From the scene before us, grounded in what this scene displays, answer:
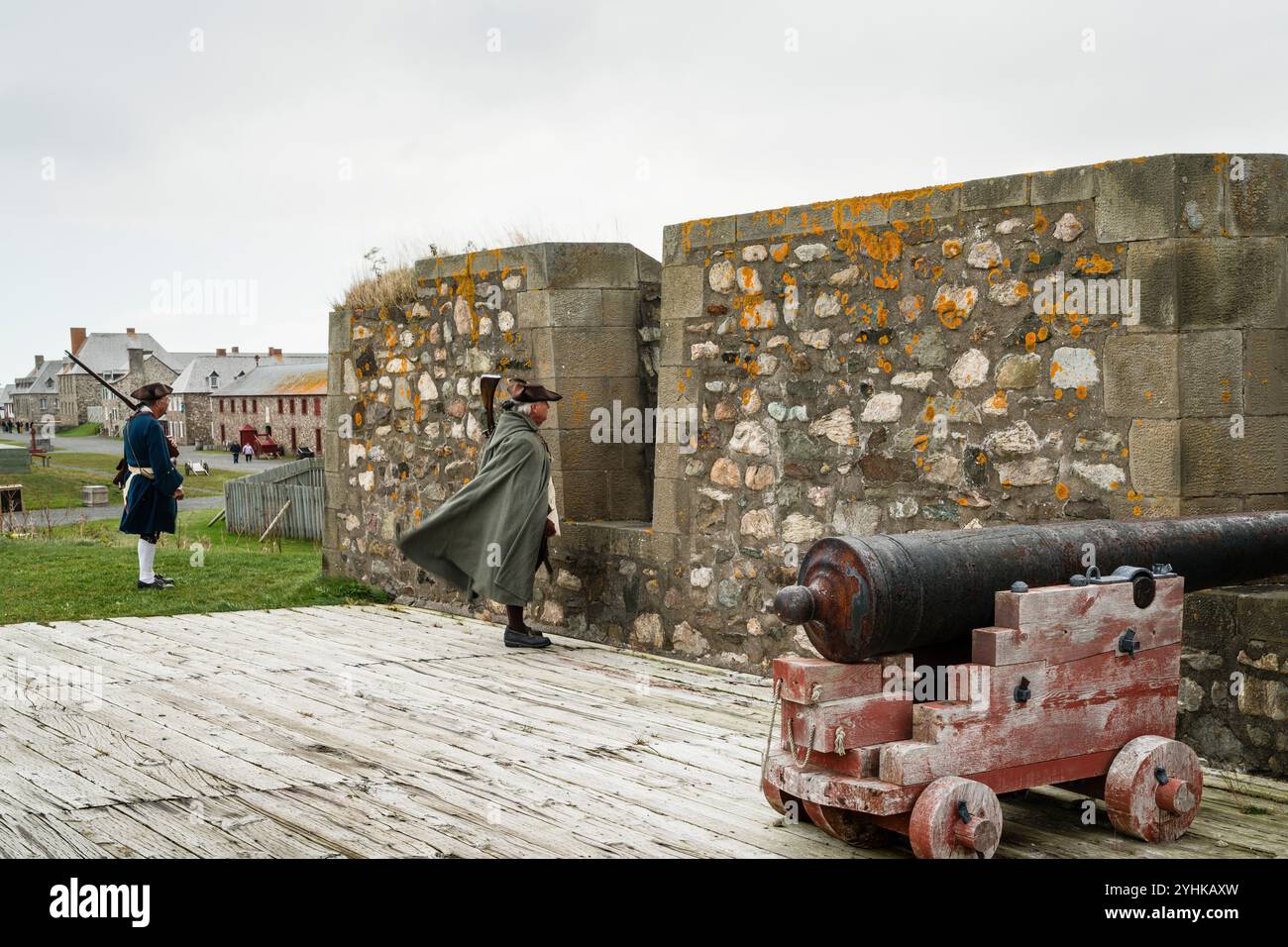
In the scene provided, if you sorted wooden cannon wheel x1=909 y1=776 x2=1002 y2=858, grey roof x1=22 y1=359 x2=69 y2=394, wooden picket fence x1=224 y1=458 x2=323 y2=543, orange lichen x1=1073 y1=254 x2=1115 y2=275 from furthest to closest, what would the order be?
grey roof x1=22 y1=359 x2=69 y2=394 → wooden picket fence x1=224 y1=458 x2=323 y2=543 → orange lichen x1=1073 y1=254 x2=1115 y2=275 → wooden cannon wheel x1=909 y1=776 x2=1002 y2=858

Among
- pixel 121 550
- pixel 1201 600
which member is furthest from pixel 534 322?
pixel 121 550

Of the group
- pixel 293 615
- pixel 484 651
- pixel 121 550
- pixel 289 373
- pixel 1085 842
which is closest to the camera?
pixel 1085 842

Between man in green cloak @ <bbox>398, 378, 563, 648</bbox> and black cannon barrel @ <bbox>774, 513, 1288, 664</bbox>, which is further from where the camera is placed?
man in green cloak @ <bbox>398, 378, 563, 648</bbox>

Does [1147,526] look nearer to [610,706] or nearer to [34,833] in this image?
[610,706]

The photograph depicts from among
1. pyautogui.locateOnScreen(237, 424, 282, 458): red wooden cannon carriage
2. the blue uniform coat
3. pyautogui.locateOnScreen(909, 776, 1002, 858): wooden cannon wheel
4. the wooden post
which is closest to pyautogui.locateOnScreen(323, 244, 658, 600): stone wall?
the blue uniform coat

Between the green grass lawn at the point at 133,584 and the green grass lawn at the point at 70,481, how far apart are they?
62.6 ft

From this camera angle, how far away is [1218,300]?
210 inches

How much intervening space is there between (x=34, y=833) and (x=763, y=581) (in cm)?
379

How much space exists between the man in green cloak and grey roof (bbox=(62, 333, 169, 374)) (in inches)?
3281

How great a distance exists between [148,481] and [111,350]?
3325 inches

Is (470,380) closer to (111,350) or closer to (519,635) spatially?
(519,635)

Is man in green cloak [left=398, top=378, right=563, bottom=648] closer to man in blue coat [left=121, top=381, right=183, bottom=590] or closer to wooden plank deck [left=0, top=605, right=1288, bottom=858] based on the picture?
wooden plank deck [left=0, top=605, right=1288, bottom=858]

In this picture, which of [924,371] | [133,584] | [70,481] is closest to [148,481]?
[133,584]

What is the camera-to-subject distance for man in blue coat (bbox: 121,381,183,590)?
10992 mm
